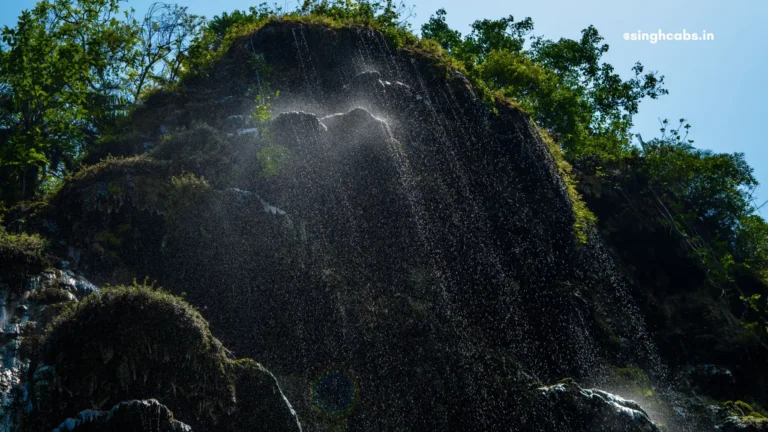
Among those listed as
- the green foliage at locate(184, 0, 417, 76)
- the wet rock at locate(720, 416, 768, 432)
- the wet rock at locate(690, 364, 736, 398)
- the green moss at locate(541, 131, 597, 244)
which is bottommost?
the wet rock at locate(720, 416, 768, 432)

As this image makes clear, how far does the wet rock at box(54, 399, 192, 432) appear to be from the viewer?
11.9m

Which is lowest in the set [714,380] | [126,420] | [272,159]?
[714,380]

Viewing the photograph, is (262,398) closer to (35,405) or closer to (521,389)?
(35,405)

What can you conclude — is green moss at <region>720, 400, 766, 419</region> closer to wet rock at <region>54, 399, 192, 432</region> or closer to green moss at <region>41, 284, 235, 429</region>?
green moss at <region>41, 284, 235, 429</region>

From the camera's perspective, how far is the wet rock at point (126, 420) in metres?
11.9

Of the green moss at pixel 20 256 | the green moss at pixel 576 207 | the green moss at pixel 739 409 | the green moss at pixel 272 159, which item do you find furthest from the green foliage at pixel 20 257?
the green moss at pixel 739 409

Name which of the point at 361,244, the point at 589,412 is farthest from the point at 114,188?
the point at 589,412

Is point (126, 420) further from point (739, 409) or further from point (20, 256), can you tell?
point (739, 409)

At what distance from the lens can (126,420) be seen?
12.1 meters

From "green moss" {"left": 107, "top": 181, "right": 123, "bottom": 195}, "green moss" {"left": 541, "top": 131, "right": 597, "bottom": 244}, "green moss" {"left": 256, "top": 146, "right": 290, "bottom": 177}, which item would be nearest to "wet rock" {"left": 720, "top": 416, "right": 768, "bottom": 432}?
"green moss" {"left": 541, "top": 131, "right": 597, "bottom": 244}

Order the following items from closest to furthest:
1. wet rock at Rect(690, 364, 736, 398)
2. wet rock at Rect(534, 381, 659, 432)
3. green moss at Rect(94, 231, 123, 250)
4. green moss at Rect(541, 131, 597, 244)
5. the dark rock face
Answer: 1. wet rock at Rect(534, 381, 659, 432)
2. green moss at Rect(94, 231, 123, 250)
3. the dark rock face
4. wet rock at Rect(690, 364, 736, 398)
5. green moss at Rect(541, 131, 597, 244)

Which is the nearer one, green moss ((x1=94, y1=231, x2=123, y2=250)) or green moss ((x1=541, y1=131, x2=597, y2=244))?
green moss ((x1=94, y1=231, x2=123, y2=250))

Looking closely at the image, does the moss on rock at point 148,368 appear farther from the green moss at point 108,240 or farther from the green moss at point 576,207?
the green moss at point 576,207

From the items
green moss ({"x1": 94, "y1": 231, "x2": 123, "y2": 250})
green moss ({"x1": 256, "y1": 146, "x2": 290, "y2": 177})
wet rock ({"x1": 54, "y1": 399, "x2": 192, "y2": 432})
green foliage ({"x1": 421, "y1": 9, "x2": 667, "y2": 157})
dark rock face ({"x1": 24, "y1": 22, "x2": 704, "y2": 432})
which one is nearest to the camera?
wet rock ({"x1": 54, "y1": 399, "x2": 192, "y2": 432})
